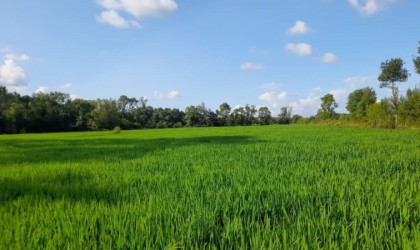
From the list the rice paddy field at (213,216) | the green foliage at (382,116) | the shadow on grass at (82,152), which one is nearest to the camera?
the rice paddy field at (213,216)

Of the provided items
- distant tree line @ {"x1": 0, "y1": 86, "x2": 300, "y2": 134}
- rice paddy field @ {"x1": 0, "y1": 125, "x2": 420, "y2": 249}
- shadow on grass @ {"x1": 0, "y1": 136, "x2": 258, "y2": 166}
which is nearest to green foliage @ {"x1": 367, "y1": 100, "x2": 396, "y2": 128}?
shadow on grass @ {"x1": 0, "y1": 136, "x2": 258, "y2": 166}

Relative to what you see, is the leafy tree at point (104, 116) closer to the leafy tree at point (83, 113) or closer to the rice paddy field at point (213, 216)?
the leafy tree at point (83, 113)

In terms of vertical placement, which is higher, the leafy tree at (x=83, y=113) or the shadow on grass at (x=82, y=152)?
the leafy tree at (x=83, y=113)

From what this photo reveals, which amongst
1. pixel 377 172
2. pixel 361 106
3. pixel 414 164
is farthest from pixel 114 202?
pixel 361 106

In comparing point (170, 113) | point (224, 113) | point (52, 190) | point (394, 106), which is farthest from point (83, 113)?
point (52, 190)

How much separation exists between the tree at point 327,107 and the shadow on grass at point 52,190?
89.8 m

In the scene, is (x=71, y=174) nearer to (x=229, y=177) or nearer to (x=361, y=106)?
(x=229, y=177)

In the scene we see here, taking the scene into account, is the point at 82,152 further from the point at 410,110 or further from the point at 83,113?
the point at 83,113

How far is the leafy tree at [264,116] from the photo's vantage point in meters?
118

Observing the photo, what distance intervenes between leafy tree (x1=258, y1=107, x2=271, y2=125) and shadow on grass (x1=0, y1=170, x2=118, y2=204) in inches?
4471

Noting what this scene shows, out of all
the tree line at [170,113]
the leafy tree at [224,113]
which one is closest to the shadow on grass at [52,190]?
the tree line at [170,113]

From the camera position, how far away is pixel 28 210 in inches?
130

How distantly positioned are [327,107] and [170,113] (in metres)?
60.3

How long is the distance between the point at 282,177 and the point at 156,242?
10.3 feet
